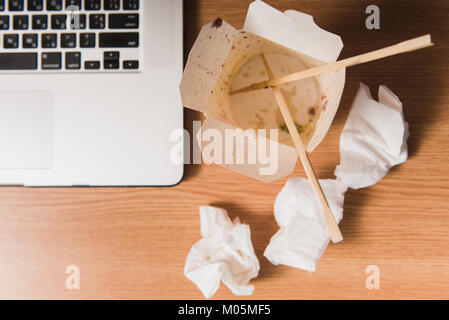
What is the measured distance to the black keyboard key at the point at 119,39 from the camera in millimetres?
390

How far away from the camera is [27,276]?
45cm

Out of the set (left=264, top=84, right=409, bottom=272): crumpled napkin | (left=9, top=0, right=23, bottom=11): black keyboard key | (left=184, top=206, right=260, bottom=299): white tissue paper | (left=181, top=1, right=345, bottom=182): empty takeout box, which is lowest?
(left=184, top=206, right=260, bottom=299): white tissue paper

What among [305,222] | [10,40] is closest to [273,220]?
[305,222]

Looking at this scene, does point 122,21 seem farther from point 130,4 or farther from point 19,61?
point 19,61

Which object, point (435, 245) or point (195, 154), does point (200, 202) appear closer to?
point (195, 154)

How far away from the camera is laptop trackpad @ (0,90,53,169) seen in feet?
1.37

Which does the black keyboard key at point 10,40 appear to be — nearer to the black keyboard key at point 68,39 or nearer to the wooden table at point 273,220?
the black keyboard key at point 68,39

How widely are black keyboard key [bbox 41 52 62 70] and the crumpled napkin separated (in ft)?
0.94

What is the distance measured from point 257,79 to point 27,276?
36 centimetres

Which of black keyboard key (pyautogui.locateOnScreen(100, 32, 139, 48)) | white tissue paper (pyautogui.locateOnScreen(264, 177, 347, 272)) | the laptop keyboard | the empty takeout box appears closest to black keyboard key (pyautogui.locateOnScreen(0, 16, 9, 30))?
the laptop keyboard

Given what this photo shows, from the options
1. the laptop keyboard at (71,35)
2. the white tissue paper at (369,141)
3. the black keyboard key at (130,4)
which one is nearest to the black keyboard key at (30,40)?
the laptop keyboard at (71,35)

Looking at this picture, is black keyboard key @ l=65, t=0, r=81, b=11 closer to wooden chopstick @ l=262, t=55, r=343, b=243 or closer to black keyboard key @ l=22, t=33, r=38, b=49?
black keyboard key @ l=22, t=33, r=38, b=49

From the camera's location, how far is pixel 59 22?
395mm

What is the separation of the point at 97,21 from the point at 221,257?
291 mm
